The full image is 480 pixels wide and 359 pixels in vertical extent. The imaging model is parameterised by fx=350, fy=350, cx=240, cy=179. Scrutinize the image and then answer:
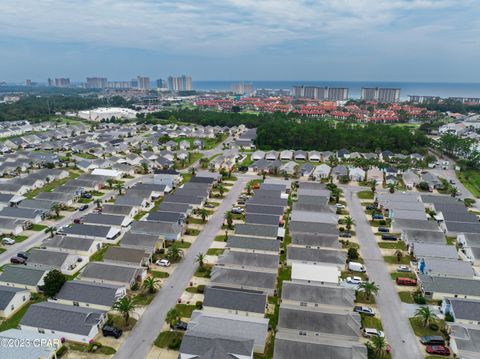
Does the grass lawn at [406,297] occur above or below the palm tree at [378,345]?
below

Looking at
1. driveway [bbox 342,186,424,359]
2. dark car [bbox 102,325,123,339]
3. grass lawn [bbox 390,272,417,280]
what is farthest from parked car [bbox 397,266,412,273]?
dark car [bbox 102,325,123,339]

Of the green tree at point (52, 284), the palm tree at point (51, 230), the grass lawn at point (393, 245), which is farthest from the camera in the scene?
the palm tree at point (51, 230)

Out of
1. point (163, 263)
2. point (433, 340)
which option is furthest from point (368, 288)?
point (163, 263)

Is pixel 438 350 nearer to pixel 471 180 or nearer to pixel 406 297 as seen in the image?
pixel 406 297

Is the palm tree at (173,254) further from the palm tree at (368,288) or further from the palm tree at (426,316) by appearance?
the palm tree at (426,316)

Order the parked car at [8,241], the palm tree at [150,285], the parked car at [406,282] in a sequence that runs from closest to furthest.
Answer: the palm tree at [150,285]
the parked car at [406,282]
the parked car at [8,241]

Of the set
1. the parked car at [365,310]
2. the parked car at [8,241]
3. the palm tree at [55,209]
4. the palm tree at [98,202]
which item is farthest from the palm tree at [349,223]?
the parked car at [8,241]
